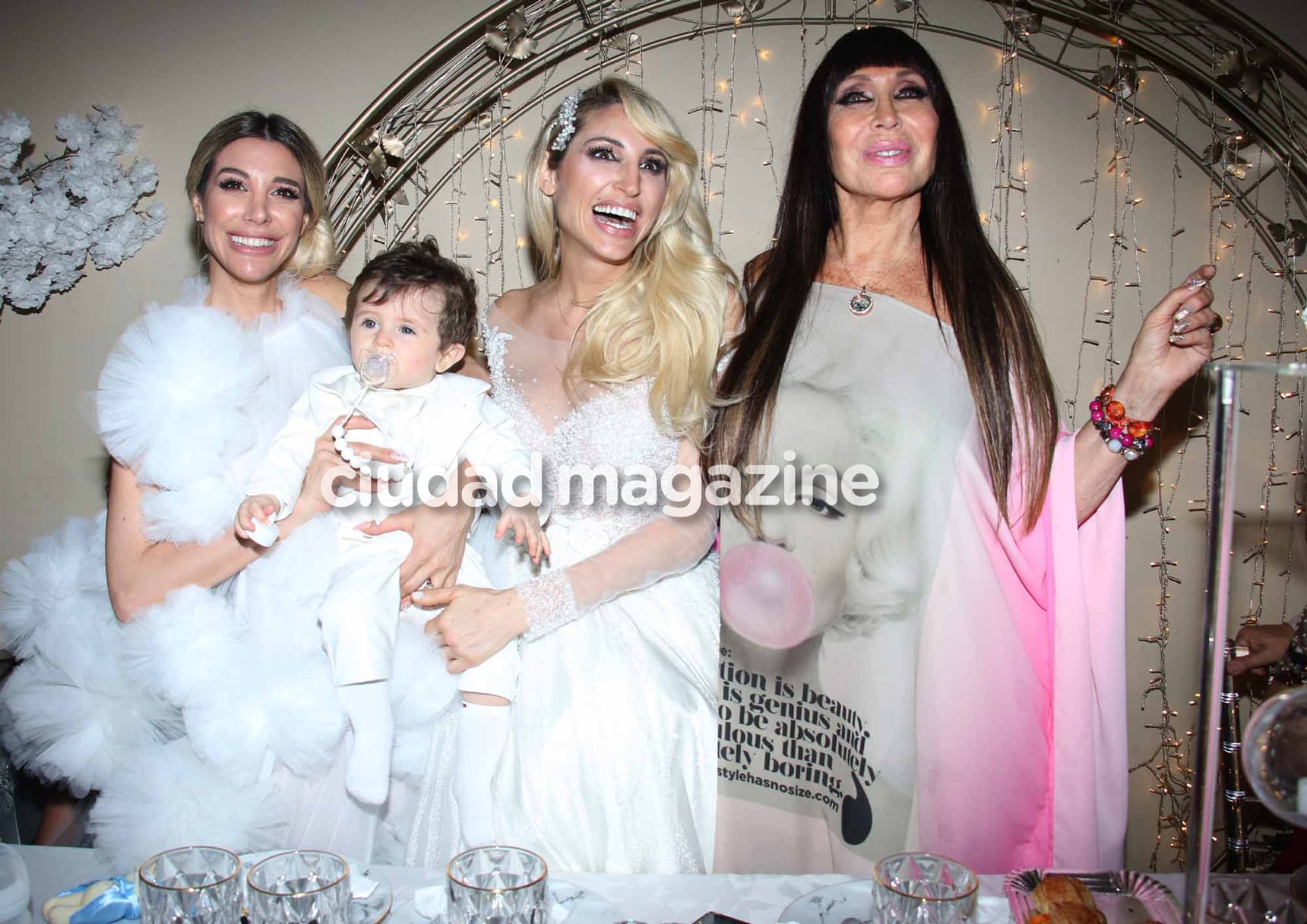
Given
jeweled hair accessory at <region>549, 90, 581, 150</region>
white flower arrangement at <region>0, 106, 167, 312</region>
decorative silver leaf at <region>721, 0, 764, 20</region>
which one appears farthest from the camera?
white flower arrangement at <region>0, 106, 167, 312</region>

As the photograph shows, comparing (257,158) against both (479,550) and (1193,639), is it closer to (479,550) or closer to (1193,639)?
(479,550)

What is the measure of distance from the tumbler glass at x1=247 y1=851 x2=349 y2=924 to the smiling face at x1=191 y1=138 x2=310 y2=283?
1221 mm

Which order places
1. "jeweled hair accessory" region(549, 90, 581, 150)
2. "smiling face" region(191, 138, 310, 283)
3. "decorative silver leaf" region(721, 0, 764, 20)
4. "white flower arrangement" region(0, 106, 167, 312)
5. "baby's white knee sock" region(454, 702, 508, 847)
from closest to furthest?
"baby's white knee sock" region(454, 702, 508, 847) → "smiling face" region(191, 138, 310, 283) → "jeweled hair accessory" region(549, 90, 581, 150) → "decorative silver leaf" region(721, 0, 764, 20) → "white flower arrangement" region(0, 106, 167, 312)

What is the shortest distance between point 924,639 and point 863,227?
0.77 meters

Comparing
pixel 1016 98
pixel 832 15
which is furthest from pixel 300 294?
pixel 1016 98

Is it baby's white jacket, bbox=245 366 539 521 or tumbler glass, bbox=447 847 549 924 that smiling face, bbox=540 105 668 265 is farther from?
tumbler glass, bbox=447 847 549 924

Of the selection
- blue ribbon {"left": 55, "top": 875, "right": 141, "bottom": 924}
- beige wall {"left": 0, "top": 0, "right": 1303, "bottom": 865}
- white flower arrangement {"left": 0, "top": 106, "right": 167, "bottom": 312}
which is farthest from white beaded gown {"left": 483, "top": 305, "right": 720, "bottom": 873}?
white flower arrangement {"left": 0, "top": 106, "right": 167, "bottom": 312}

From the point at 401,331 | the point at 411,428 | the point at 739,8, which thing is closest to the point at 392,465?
the point at 411,428

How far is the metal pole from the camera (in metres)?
0.76

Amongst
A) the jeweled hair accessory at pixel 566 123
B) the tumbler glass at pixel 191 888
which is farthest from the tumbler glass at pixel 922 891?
the jeweled hair accessory at pixel 566 123

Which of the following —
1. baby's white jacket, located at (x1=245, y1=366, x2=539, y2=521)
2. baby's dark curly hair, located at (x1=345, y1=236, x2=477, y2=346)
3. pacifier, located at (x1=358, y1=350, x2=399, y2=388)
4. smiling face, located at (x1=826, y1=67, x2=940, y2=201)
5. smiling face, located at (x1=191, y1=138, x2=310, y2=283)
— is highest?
smiling face, located at (x1=826, y1=67, x2=940, y2=201)

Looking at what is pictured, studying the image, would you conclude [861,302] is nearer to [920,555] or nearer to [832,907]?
[920,555]

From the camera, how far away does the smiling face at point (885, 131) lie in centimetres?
183

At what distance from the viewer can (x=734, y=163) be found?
280cm
